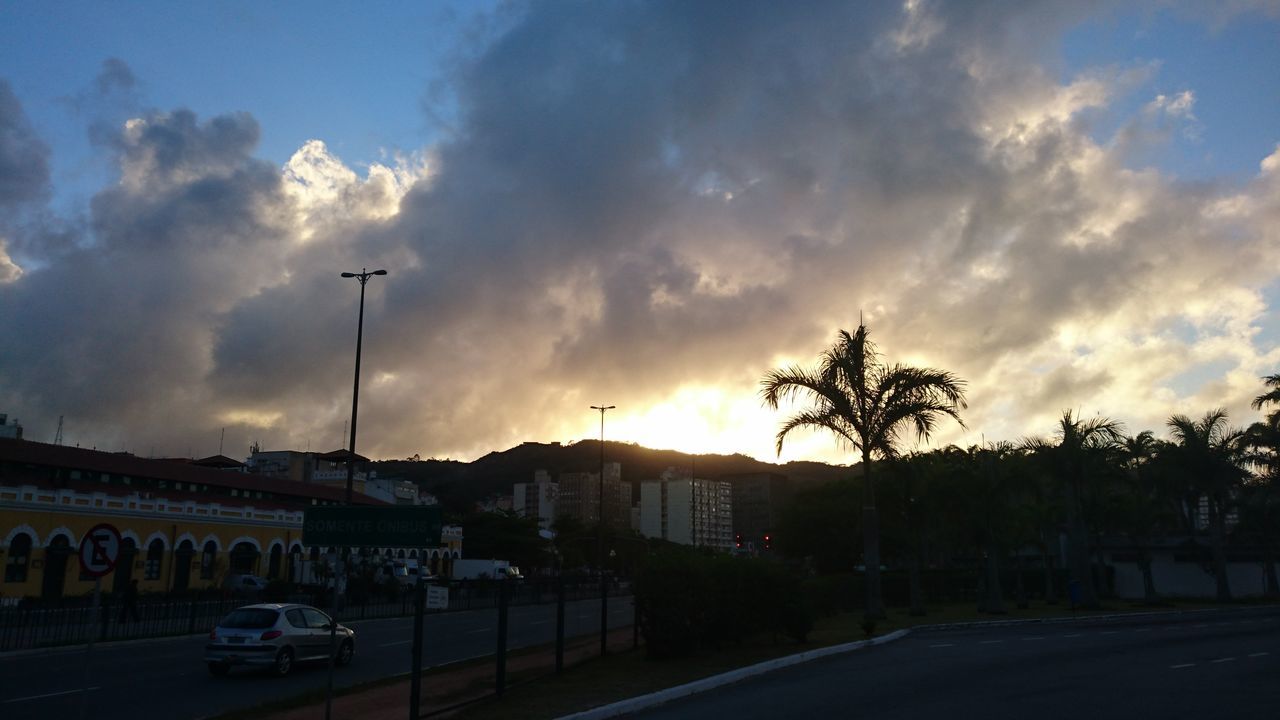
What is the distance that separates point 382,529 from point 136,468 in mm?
49859

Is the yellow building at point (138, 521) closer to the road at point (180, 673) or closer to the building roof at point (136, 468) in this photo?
the building roof at point (136, 468)

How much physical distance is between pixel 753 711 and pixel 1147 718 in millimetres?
4902

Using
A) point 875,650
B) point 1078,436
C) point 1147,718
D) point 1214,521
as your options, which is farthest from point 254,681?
point 1214,521

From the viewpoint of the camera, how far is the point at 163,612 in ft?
108

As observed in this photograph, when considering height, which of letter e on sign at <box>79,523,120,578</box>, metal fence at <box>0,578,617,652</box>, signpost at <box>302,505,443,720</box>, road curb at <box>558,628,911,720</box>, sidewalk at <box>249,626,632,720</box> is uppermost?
signpost at <box>302,505,443,720</box>

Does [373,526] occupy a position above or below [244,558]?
above

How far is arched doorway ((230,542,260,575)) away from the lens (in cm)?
5066

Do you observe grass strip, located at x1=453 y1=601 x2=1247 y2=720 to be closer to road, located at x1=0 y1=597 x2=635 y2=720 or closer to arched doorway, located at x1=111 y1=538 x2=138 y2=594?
road, located at x1=0 y1=597 x2=635 y2=720

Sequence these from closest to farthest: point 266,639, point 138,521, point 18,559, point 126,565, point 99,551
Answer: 1. point 99,551
2. point 266,639
3. point 18,559
4. point 126,565
5. point 138,521

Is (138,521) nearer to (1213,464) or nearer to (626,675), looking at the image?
(626,675)

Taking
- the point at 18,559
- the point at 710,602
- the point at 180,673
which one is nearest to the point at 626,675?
the point at 710,602

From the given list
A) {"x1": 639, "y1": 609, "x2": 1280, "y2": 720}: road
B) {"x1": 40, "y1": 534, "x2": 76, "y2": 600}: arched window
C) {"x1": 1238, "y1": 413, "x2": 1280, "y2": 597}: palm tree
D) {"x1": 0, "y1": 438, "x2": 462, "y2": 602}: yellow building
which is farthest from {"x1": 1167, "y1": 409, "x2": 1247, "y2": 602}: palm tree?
{"x1": 40, "y1": 534, "x2": 76, "y2": 600}: arched window

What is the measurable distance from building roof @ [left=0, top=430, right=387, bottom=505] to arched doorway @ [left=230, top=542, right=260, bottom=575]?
6.90 metres

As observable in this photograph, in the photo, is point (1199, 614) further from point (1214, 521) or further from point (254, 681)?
point (254, 681)
